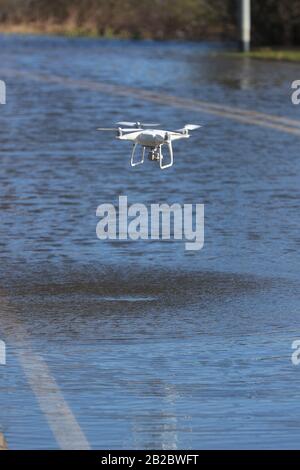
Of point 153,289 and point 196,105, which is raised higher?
point 196,105

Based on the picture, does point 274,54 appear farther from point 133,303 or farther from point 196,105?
point 133,303

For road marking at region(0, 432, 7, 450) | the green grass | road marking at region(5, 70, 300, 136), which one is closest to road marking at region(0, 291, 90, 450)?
road marking at region(0, 432, 7, 450)

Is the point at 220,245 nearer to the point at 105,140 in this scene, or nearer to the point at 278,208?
the point at 278,208

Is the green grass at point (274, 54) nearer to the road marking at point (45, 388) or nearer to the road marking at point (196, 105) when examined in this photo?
the road marking at point (196, 105)

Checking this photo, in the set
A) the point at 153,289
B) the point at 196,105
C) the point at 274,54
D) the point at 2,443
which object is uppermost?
the point at 274,54

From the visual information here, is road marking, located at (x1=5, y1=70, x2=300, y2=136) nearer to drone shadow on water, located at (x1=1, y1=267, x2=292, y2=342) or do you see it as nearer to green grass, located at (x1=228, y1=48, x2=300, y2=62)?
green grass, located at (x1=228, y1=48, x2=300, y2=62)

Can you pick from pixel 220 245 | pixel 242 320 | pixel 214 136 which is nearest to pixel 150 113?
pixel 214 136

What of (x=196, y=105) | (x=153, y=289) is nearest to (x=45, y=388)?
(x=153, y=289)
